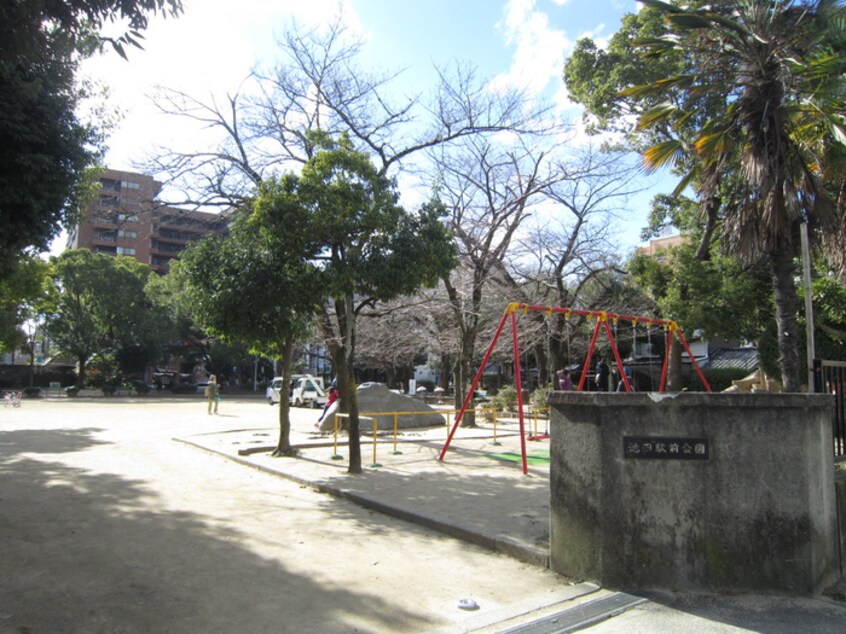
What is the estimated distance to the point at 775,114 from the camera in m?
8.84

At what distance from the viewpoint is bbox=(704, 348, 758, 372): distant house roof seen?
102 ft

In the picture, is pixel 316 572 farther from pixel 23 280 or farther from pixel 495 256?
pixel 23 280

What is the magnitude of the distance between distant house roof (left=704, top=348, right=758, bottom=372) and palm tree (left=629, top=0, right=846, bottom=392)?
23.4m

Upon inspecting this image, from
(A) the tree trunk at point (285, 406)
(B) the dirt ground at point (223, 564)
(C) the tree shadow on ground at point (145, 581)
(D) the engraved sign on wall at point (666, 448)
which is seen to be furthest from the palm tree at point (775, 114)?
(A) the tree trunk at point (285, 406)

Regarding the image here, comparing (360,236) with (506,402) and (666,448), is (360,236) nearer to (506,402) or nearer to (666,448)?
(666,448)

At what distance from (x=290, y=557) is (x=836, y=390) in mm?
5726

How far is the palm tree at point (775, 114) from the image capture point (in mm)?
8734

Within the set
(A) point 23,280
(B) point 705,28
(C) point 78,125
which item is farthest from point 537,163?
(A) point 23,280

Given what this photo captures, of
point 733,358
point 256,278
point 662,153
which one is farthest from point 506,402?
point 733,358

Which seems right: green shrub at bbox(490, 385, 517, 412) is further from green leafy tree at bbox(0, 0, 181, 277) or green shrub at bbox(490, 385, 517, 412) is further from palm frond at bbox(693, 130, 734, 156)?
green leafy tree at bbox(0, 0, 181, 277)

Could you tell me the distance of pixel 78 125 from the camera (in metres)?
8.77

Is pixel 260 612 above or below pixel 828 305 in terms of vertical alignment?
below

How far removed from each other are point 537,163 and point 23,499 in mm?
14849

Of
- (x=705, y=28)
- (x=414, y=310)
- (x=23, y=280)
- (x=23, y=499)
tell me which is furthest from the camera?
(x=23, y=280)
